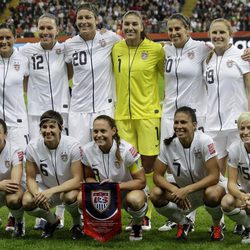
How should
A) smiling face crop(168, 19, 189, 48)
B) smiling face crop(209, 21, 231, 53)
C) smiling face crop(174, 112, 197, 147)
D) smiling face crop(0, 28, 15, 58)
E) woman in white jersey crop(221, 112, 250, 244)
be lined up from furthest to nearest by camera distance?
1. smiling face crop(0, 28, 15, 58)
2. smiling face crop(168, 19, 189, 48)
3. smiling face crop(209, 21, 231, 53)
4. smiling face crop(174, 112, 197, 147)
5. woman in white jersey crop(221, 112, 250, 244)

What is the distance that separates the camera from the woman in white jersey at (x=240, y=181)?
223 inches

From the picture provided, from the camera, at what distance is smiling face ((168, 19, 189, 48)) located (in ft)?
21.7

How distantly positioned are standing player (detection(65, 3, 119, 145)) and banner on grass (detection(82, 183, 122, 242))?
1.06 metres

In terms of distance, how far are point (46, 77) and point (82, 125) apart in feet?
2.08

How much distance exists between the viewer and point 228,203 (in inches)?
223

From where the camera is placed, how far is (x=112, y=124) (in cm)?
601

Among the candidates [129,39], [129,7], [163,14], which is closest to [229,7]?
[163,14]

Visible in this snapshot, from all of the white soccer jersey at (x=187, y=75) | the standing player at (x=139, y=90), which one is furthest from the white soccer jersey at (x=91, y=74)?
the white soccer jersey at (x=187, y=75)

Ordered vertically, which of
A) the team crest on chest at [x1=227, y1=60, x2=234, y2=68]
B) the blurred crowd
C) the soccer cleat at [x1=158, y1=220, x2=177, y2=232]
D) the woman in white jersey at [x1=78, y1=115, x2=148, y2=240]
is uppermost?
the blurred crowd

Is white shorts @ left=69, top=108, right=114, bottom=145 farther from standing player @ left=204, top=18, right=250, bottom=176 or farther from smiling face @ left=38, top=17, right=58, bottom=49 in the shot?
standing player @ left=204, top=18, right=250, bottom=176

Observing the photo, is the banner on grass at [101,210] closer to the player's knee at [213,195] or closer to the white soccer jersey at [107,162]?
the white soccer jersey at [107,162]

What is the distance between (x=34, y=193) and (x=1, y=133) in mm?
668

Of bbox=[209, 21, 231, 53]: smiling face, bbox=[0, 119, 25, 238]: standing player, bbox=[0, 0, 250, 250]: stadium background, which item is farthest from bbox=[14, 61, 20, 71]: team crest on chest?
bbox=[0, 0, 250, 250]: stadium background

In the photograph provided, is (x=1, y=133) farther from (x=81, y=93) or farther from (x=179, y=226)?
(x=179, y=226)
